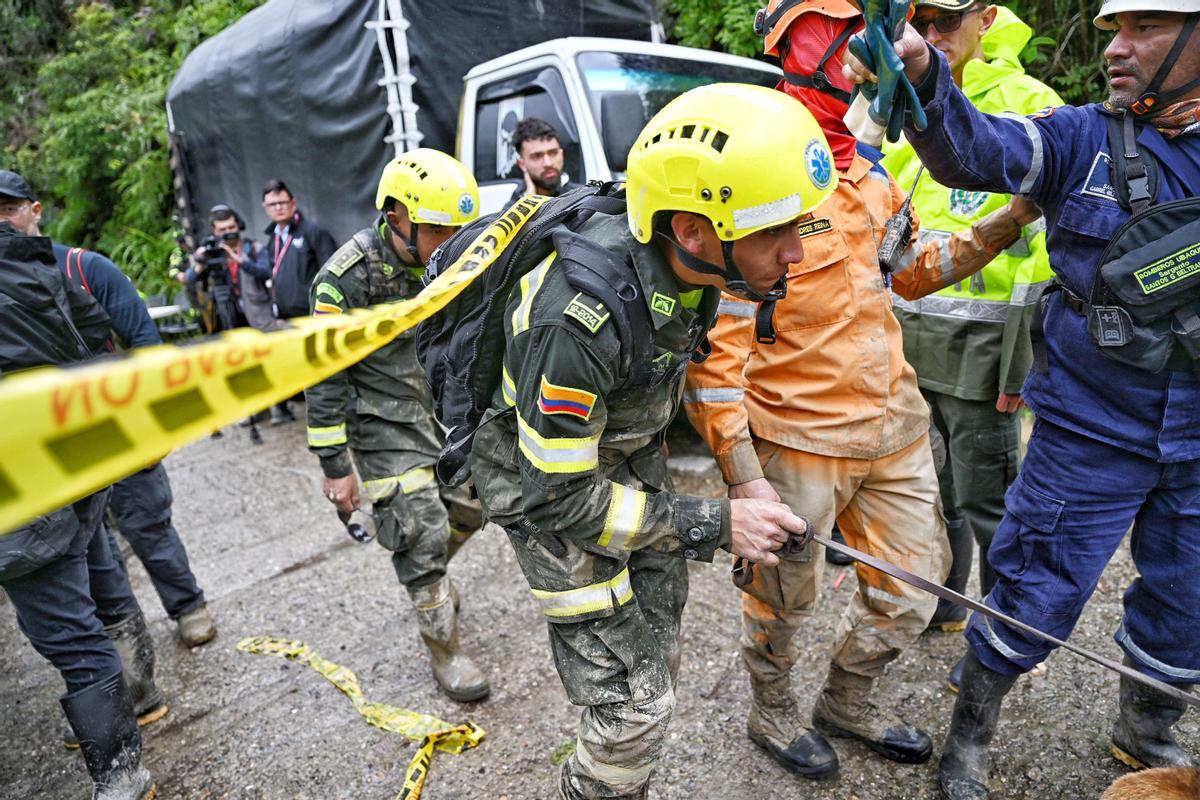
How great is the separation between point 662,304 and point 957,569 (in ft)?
7.73

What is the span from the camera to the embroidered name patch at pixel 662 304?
1853 millimetres

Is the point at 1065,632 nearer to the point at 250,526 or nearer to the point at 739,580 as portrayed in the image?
the point at 739,580

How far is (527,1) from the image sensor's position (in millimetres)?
6305

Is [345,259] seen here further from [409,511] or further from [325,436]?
[409,511]

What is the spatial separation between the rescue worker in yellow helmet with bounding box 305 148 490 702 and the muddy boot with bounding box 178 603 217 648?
1080mm

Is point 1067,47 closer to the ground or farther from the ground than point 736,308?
closer to the ground

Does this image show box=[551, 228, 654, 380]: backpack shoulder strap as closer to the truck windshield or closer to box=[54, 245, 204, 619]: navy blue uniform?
box=[54, 245, 204, 619]: navy blue uniform

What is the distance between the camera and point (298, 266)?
21.1 ft

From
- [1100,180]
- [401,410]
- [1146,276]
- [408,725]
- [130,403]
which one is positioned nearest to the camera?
[130,403]

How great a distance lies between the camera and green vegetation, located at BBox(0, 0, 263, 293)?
511 inches

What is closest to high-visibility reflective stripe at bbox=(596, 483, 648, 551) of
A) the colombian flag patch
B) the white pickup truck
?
the colombian flag patch

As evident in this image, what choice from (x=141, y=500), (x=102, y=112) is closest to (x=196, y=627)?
(x=141, y=500)

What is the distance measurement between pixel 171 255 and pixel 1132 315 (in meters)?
13.5

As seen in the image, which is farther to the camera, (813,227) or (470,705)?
(470,705)
